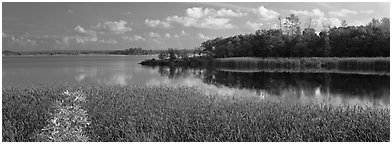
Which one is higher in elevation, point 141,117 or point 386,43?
point 386,43

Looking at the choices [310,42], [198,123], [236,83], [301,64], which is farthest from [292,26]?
[198,123]

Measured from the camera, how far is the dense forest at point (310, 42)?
2830 centimetres

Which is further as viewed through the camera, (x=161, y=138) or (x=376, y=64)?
(x=376, y=64)

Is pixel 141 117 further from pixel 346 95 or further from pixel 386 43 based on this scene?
pixel 386 43

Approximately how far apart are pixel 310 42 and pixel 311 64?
86.5 inches

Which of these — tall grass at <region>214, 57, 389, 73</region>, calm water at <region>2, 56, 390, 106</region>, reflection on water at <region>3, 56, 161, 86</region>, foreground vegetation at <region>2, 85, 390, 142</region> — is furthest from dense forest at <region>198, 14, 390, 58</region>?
foreground vegetation at <region>2, 85, 390, 142</region>

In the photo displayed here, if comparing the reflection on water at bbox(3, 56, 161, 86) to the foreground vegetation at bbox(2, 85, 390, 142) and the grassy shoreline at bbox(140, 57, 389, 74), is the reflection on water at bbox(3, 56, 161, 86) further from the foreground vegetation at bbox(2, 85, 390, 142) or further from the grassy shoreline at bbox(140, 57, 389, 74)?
the grassy shoreline at bbox(140, 57, 389, 74)

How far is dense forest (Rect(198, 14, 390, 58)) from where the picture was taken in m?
28.3

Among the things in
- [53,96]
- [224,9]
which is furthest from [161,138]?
[224,9]

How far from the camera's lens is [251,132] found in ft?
23.0

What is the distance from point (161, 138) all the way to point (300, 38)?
995 inches

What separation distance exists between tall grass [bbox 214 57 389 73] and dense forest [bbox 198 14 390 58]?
56cm

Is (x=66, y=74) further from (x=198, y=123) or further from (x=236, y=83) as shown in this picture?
(x=198, y=123)

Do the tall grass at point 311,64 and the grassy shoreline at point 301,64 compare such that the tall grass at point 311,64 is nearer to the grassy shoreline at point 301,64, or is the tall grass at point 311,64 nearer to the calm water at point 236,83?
the grassy shoreline at point 301,64
